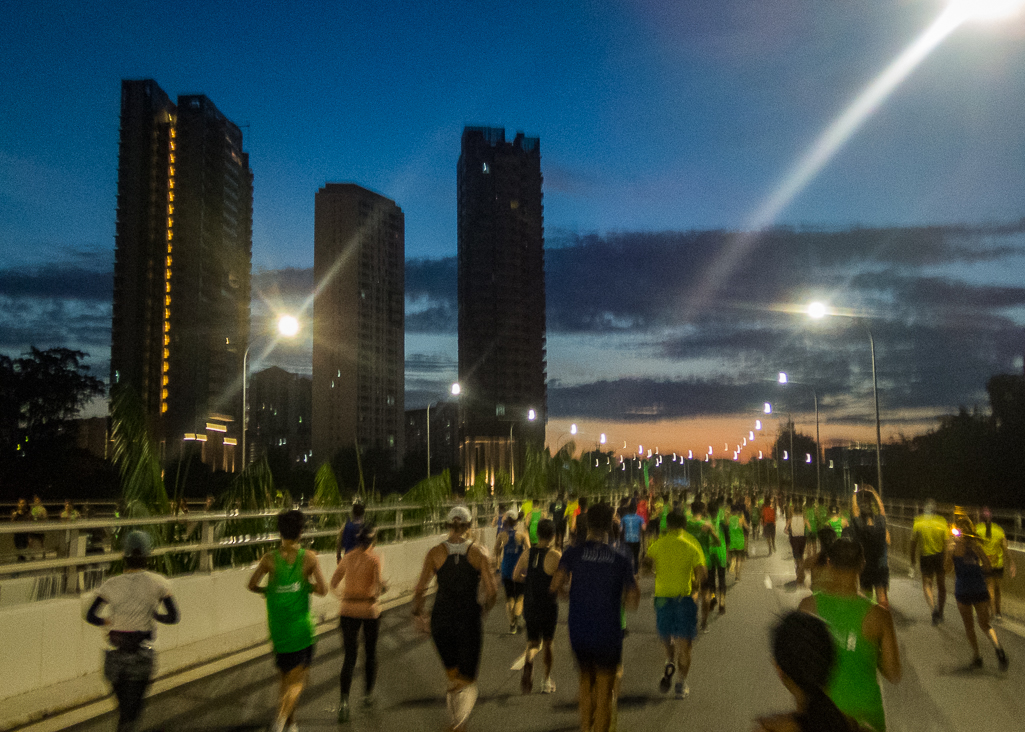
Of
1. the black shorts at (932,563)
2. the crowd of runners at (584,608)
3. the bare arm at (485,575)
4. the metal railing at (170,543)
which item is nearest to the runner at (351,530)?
the crowd of runners at (584,608)

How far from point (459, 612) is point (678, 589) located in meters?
2.91

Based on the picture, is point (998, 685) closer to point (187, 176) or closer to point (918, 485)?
point (918, 485)

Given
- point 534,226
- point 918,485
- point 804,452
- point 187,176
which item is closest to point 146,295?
point 187,176

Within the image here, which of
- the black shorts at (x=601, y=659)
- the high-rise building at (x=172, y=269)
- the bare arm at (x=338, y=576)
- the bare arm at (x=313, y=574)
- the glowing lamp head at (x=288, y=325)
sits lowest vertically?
the black shorts at (x=601, y=659)

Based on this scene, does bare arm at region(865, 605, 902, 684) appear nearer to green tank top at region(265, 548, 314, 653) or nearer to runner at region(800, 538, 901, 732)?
runner at region(800, 538, 901, 732)

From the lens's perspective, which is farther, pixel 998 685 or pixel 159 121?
pixel 159 121

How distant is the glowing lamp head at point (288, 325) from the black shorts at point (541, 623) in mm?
14411

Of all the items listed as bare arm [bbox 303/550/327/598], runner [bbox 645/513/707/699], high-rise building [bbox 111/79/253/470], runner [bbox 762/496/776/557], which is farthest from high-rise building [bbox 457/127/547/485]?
bare arm [bbox 303/550/327/598]

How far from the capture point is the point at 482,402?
179m

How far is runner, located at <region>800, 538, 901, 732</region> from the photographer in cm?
411

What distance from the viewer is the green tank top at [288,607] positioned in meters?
6.49

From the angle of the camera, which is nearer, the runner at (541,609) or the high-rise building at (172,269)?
the runner at (541,609)

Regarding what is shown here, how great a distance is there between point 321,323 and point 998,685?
645 feet

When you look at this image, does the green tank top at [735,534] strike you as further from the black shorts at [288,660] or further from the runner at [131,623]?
the runner at [131,623]
